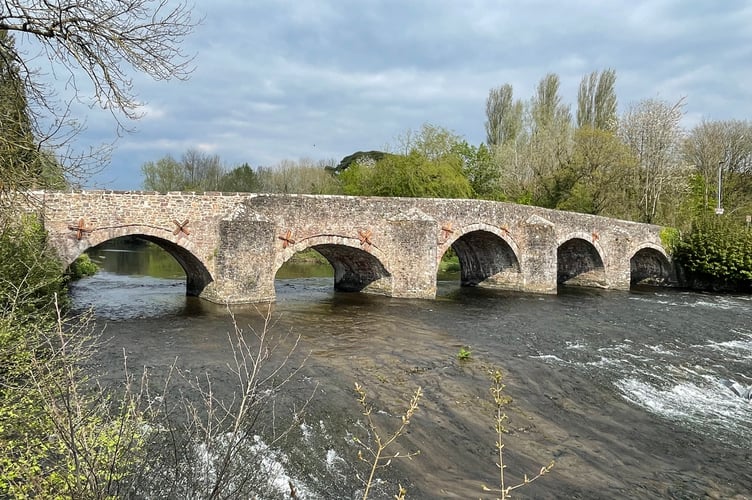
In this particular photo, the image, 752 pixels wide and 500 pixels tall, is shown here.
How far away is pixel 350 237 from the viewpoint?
648 inches

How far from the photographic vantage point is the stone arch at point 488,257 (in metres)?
19.6

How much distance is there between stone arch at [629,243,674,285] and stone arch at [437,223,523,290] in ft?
26.6

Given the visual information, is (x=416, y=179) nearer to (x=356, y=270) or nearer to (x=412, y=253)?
(x=356, y=270)

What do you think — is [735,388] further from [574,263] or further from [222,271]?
[574,263]

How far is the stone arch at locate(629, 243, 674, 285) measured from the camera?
2553 centimetres

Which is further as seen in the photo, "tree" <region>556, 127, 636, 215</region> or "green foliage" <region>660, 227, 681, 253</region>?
Answer: "tree" <region>556, 127, 636, 215</region>

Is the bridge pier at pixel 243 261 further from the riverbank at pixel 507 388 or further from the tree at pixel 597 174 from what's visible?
the tree at pixel 597 174

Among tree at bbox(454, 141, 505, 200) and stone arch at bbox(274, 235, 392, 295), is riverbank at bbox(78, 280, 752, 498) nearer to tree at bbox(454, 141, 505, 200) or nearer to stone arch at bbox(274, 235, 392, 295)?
stone arch at bbox(274, 235, 392, 295)

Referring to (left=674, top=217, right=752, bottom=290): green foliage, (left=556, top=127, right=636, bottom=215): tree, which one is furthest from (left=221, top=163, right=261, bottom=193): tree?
(left=674, top=217, right=752, bottom=290): green foliage

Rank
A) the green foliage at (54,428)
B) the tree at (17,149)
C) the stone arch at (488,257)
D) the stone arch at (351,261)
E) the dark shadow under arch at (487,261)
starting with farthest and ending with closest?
the dark shadow under arch at (487,261), the stone arch at (488,257), the stone arch at (351,261), the tree at (17,149), the green foliage at (54,428)

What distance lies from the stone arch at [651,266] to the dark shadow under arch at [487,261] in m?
8.08

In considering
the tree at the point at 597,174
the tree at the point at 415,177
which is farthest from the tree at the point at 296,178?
the tree at the point at 597,174

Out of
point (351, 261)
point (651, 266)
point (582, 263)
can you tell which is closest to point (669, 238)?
point (651, 266)

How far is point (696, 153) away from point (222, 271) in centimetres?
3427
